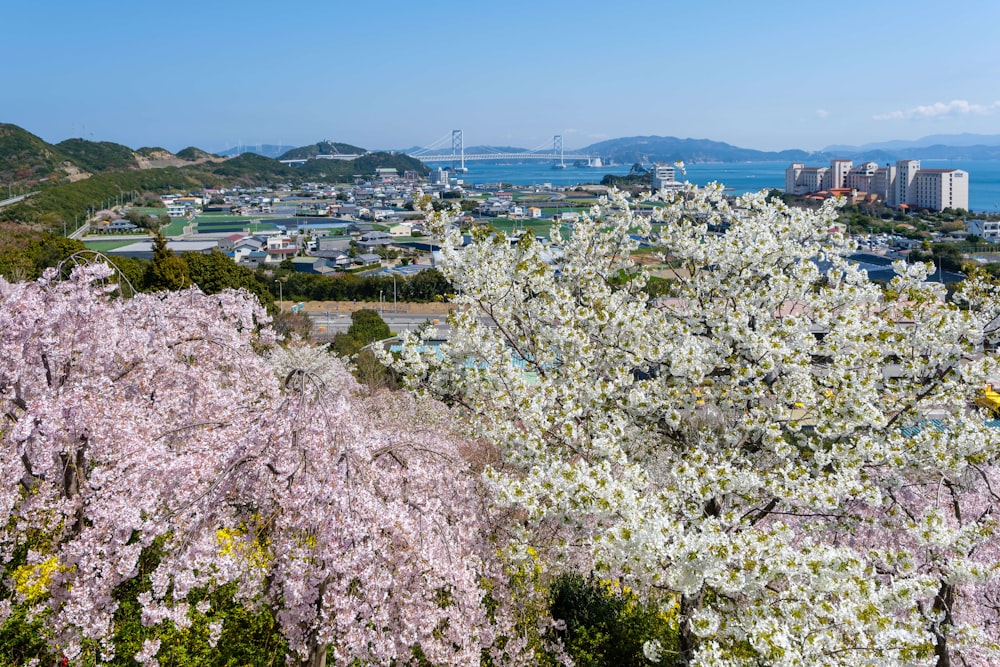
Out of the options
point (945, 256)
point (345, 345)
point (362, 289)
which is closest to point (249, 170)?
point (362, 289)

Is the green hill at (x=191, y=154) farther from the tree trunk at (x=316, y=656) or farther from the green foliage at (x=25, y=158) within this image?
the tree trunk at (x=316, y=656)

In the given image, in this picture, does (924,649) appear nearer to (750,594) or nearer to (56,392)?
(750,594)

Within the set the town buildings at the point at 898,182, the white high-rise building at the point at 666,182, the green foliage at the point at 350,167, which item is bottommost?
the white high-rise building at the point at 666,182

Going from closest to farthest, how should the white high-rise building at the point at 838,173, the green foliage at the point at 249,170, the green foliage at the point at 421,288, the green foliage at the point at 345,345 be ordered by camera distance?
the green foliage at the point at 345,345 < the green foliage at the point at 421,288 < the white high-rise building at the point at 838,173 < the green foliage at the point at 249,170

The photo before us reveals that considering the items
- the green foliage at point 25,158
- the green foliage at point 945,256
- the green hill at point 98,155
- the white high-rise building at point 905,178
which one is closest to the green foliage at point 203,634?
the green foliage at point 945,256

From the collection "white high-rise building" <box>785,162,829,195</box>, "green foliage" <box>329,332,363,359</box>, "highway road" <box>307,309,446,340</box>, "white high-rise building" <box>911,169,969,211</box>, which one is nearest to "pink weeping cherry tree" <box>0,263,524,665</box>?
"green foliage" <box>329,332,363,359</box>

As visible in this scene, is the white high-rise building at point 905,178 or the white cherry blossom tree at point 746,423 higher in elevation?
the white high-rise building at point 905,178

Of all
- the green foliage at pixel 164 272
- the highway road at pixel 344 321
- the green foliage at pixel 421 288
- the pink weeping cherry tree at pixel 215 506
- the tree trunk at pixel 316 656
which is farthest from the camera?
the green foliage at pixel 421 288
